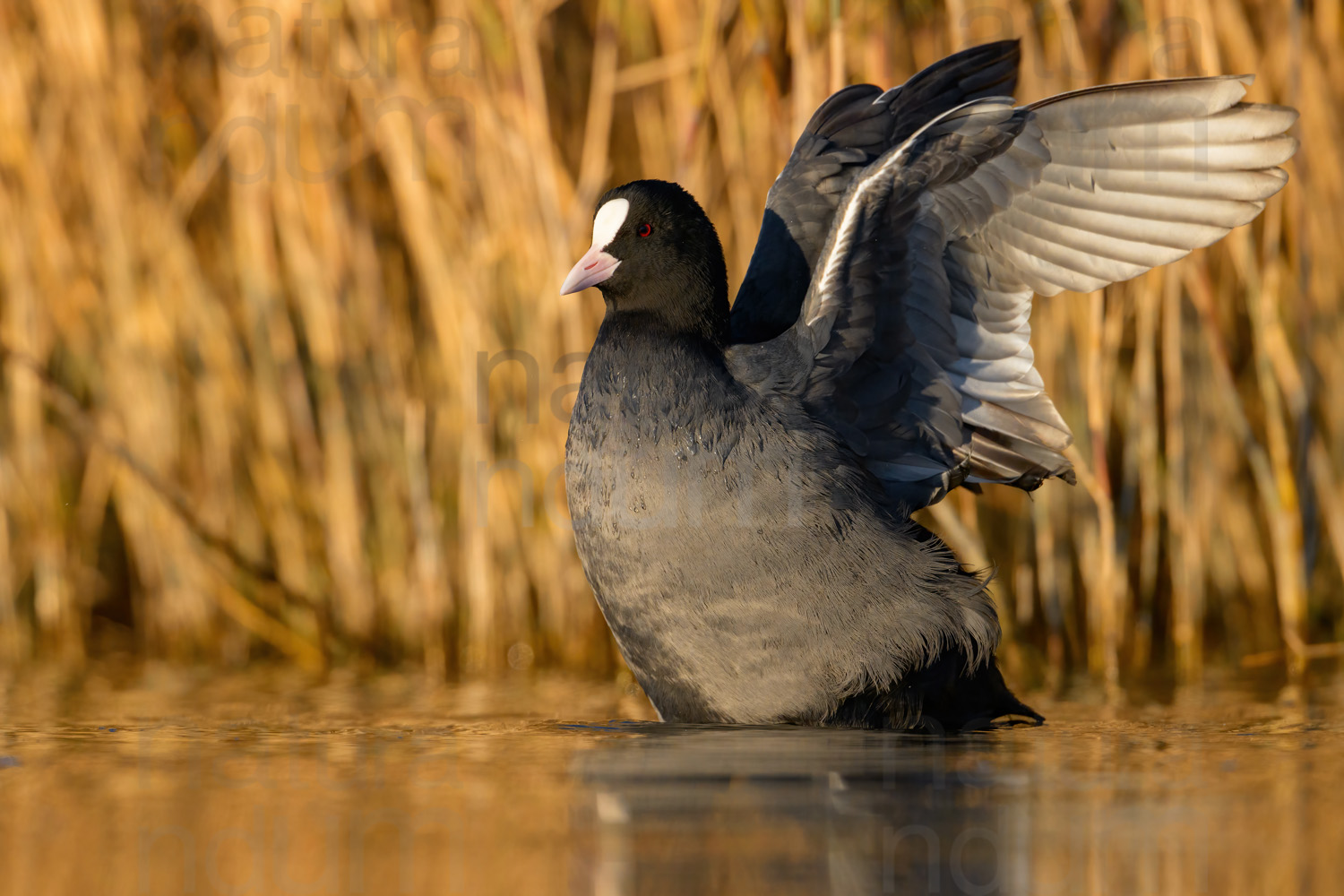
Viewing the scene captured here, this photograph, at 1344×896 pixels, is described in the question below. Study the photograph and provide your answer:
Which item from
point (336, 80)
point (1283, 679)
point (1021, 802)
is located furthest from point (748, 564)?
point (336, 80)

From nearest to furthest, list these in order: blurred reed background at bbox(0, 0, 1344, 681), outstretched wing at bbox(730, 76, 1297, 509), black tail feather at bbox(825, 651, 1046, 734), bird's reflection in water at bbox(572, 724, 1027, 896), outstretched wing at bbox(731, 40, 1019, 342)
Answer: bird's reflection in water at bbox(572, 724, 1027, 896) → outstretched wing at bbox(730, 76, 1297, 509) → black tail feather at bbox(825, 651, 1046, 734) → outstretched wing at bbox(731, 40, 1019, 342) → blurred reed background at bbox(0, 0, 1344, 681)

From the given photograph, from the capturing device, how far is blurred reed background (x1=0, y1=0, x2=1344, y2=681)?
4215mm

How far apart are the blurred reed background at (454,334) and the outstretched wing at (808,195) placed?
261 mm

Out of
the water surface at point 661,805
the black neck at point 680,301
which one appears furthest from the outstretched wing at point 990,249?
the water surface at point 661,805

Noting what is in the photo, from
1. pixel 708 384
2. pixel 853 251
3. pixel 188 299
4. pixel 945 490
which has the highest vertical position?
pixel 188 299

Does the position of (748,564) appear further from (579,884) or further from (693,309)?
(579,884)

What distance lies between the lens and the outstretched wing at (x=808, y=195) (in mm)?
3715

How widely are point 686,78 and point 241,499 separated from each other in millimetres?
2045

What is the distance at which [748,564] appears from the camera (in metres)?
3.09

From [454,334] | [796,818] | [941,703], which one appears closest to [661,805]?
[796,818]

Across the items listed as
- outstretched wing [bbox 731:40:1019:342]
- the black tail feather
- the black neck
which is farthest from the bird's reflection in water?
outstretched wing [bbox 731:40:1019:342]

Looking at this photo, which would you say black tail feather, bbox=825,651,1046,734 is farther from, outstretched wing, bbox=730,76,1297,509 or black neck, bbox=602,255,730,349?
black neck, bbox=602,255,730,349

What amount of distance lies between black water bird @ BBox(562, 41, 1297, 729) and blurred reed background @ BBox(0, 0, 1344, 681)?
736mm

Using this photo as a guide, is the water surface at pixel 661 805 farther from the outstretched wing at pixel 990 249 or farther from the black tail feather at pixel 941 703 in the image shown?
the outstretched wing at pixel 990 249
